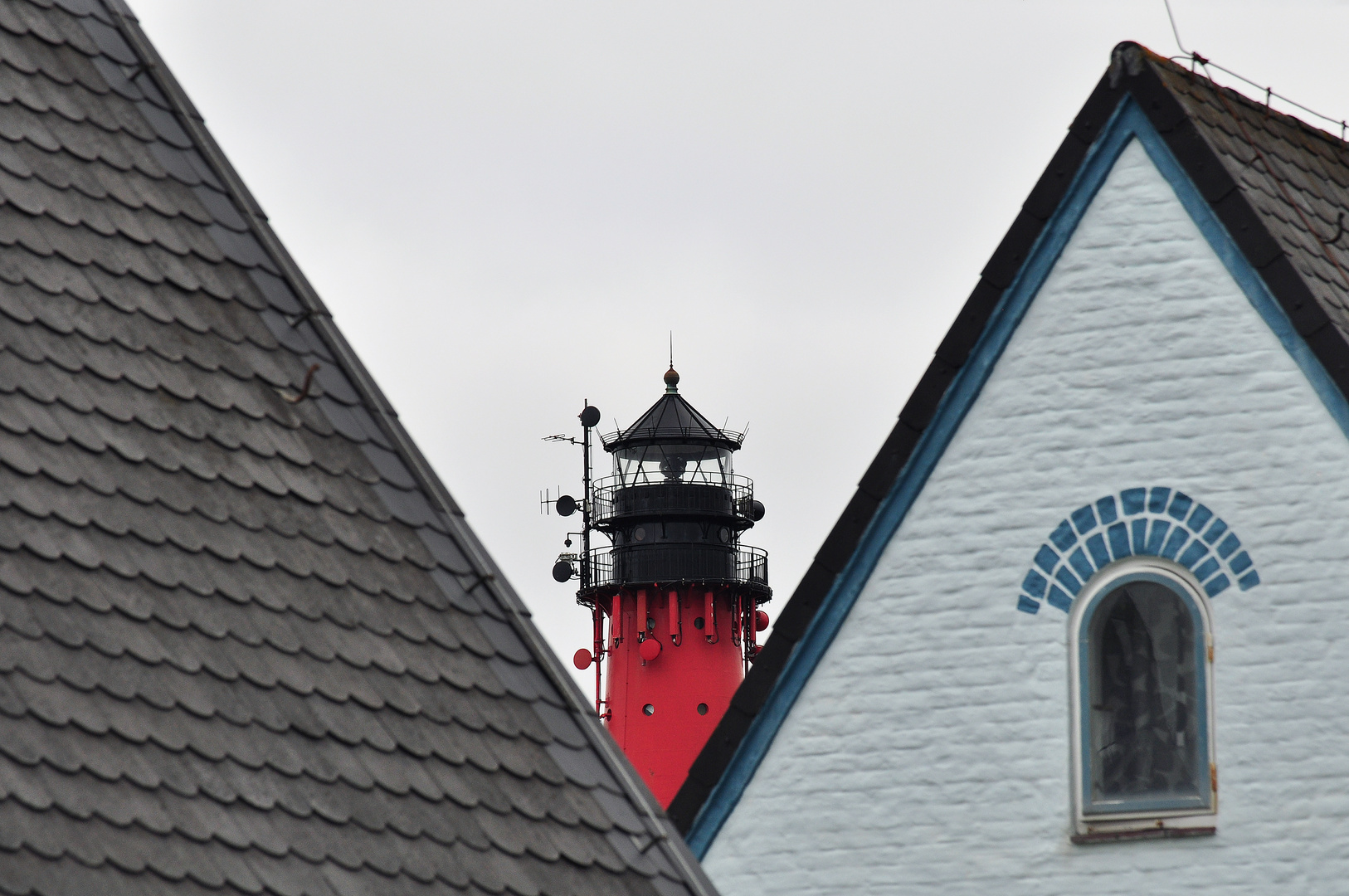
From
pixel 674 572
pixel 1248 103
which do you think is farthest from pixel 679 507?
pixel 1248 103

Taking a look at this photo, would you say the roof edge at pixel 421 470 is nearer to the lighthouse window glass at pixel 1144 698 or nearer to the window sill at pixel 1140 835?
the window sill at pixel 1140 835

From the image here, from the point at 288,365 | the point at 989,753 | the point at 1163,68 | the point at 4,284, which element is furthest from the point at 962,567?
the point at 4,284

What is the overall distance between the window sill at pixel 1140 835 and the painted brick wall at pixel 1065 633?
51 mm

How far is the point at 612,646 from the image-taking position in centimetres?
4819

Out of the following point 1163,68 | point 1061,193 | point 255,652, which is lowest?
point 255,652

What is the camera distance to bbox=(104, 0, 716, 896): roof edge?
704cm

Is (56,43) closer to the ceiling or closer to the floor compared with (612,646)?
closer to the floor

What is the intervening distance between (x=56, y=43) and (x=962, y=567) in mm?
5918

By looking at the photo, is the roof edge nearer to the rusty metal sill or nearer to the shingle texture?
the rusty metal sill

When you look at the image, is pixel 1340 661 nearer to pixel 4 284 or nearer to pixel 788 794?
pixel 788 794

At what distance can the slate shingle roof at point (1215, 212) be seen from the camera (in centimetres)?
1096

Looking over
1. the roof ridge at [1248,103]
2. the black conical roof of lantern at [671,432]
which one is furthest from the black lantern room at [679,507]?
the roof ridge at [1248,103]

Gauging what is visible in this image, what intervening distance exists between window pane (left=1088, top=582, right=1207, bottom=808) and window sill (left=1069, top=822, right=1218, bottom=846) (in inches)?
7.3

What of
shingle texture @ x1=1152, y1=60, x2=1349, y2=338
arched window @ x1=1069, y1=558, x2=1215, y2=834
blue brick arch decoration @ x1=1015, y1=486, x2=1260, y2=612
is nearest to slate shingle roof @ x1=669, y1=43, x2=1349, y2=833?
shingle texture @ x1=1152, y1=60, x2=1349, y2=338
